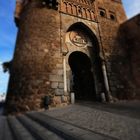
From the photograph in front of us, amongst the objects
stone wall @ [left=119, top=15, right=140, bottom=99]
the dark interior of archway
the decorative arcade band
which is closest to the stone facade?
the dark interior of archway

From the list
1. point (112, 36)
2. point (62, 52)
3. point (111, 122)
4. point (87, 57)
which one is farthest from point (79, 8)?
point (111, 122)

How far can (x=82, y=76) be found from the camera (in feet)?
27.8

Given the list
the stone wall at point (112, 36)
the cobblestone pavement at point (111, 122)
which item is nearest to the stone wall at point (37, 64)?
the cobblestone pavement at point (111, 122)

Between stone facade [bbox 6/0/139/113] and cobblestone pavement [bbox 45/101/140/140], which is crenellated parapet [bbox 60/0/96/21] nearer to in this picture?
stone facade [bbox 6/0/139/113]

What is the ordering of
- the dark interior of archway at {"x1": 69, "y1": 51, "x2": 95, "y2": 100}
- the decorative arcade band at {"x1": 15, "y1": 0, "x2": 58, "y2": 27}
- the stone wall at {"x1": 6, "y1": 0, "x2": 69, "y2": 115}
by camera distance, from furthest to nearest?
1. the dark interior of archway at {"x1": 69, "y1": 51, "x2": 95, "y2": 100}
2. the decorative arcade band at {"x1": 15, "y1": 0, "x2": 58, "y2": 27}
3. the stone wall at {"x1": 6, "y1": 0, "x2": 69, "y2": 115}

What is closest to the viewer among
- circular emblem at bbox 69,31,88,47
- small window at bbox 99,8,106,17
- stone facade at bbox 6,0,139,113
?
stone facade at bbox 6,0,139,113

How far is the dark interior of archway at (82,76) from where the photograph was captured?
7759 millimetres

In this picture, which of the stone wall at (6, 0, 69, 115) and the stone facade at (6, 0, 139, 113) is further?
the stone facade at (6, 0, 139, 113)

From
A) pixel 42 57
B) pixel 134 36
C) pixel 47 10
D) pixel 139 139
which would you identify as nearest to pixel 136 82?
pixel 134 36

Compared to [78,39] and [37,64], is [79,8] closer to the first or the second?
[78,39]

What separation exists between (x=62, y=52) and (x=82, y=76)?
8.36 feet

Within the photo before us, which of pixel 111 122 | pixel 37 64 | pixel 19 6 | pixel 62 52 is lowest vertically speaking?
pixel 111 122

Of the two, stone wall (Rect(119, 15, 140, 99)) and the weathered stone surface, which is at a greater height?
stone wall (Rect(119, 15, 140, 99))

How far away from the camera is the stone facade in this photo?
18.7 feet
